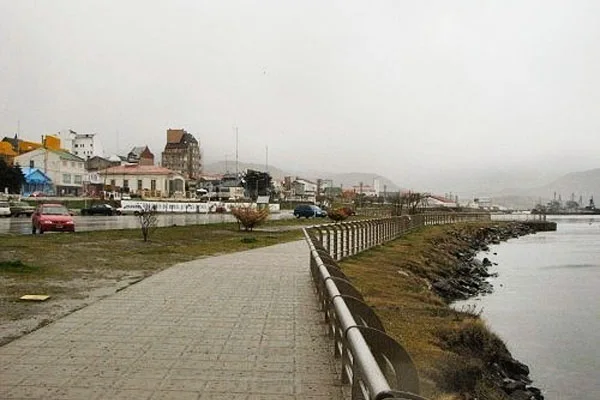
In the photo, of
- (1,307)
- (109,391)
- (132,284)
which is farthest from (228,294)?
(109,391)

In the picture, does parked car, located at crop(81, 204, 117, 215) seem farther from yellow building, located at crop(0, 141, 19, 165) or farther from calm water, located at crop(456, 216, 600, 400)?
yellow building, located at crop(0, 141, 19, 165)

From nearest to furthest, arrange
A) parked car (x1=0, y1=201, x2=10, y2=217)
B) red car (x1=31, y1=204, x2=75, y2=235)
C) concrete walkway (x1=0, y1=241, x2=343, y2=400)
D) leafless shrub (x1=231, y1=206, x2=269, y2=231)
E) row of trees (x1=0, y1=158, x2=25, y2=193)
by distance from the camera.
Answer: concrete walkway (x1=0, y1=241, x2=343, y2=400) < red car (x1=31, y1=204, x2=75, y2=235) < leafless shrub (x1=231, y1=206, x2=269, y2=231) < parked car (x1=0, y1=201, x2=10, y2=217) < row of trees (x1=0, y1=158, x2=25, y2=193)

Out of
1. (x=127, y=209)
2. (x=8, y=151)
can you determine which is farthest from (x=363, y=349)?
(x=8, y=151)

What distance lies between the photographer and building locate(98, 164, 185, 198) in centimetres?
10631

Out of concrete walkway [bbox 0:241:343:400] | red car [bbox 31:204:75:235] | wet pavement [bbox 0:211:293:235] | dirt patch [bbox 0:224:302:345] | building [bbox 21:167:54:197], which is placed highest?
building [bbox 21:167:54:197]

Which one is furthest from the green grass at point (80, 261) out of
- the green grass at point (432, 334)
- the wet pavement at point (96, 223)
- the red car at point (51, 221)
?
the wet pavement at point (96, 223)

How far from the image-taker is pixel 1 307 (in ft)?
31.2

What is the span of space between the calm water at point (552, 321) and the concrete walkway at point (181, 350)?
16.0 ft

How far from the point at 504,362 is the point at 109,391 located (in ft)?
25.1

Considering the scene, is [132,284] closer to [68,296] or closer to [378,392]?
[68,296]

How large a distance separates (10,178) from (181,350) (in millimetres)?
76975

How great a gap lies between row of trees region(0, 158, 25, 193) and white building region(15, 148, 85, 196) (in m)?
16.3

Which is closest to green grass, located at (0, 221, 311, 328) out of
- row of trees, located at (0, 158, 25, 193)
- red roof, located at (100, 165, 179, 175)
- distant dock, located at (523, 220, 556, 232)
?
row of trees, located at (0, 158, 25, 193)

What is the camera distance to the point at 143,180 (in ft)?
355
